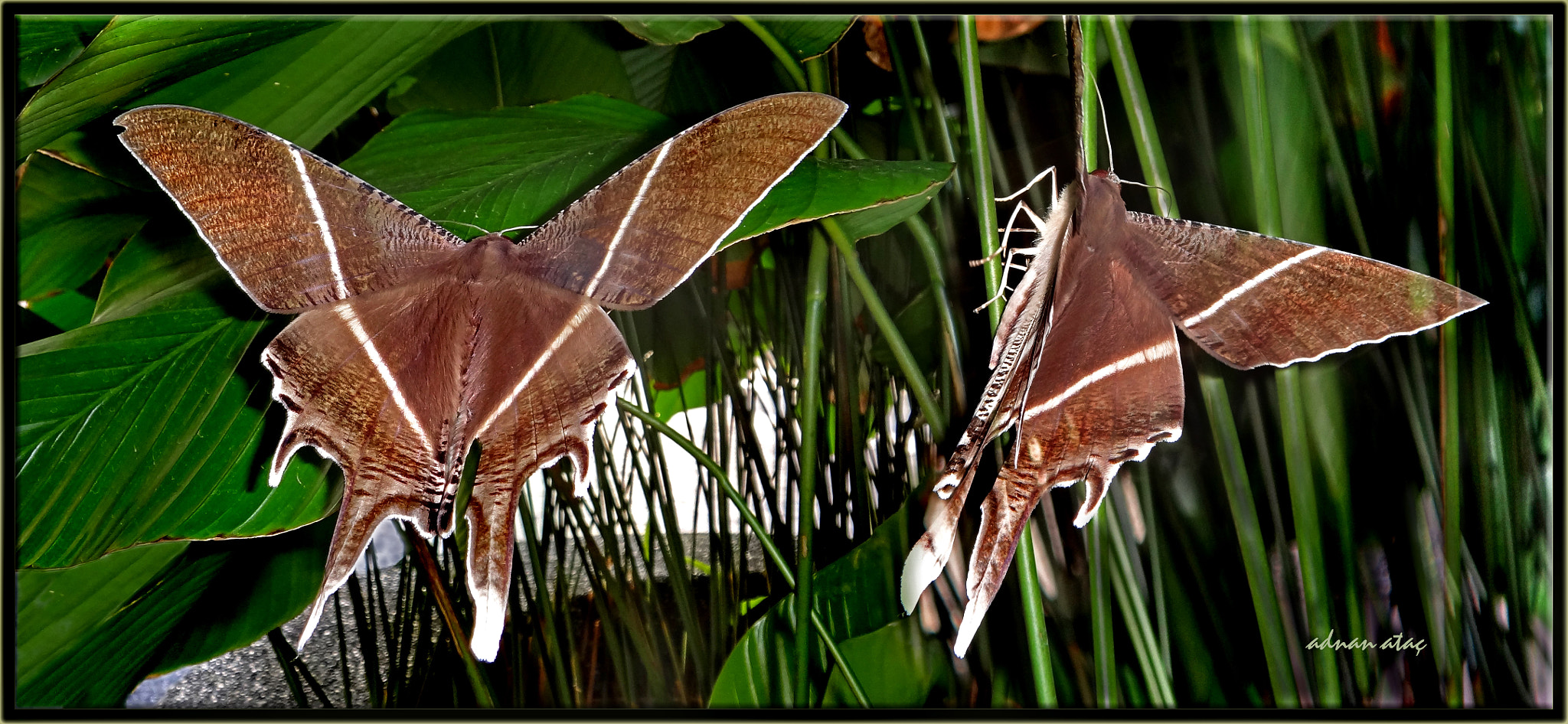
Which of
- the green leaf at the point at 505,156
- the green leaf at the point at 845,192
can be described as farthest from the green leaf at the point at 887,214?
the green leaf at the point at 505,156

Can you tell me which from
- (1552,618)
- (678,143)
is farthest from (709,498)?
(1552,618)

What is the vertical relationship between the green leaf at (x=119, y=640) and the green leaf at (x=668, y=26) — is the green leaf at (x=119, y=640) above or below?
below

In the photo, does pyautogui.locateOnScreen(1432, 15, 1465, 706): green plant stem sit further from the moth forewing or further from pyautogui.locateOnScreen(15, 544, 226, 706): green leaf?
pyautogui.locateOnScreen(15, 544, 226, 706): green leaf

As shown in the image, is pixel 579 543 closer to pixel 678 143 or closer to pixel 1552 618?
pixel 678 143

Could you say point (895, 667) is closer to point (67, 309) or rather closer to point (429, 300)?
point (429, 300)

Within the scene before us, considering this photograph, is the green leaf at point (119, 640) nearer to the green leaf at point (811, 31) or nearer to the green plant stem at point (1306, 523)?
the green leaf at point (811, 31)

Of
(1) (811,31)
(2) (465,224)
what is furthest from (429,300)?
(1) (811,31)
